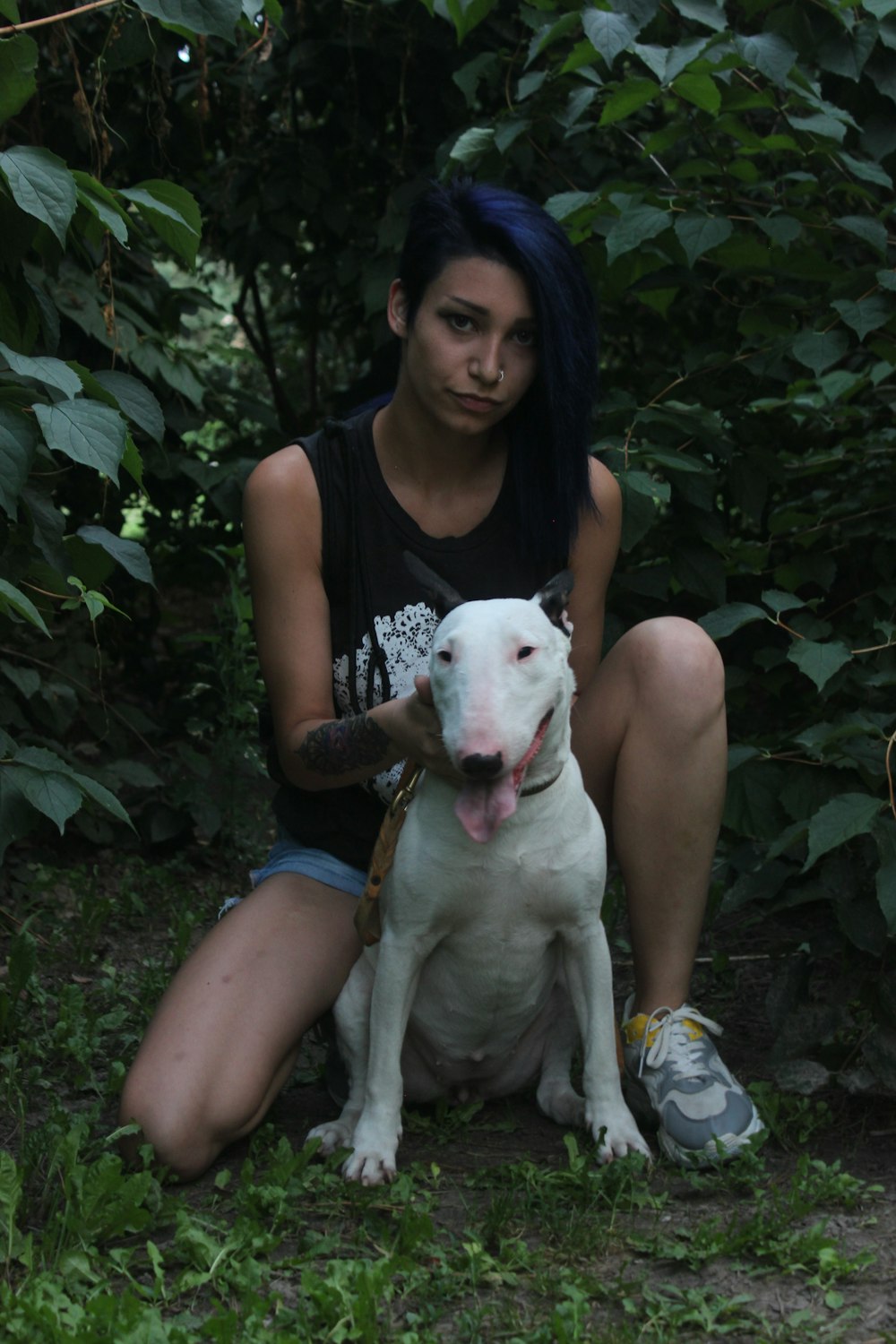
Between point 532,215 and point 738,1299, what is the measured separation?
6.12 feet

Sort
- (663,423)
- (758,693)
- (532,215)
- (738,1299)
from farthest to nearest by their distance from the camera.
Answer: (758,693), (663,423), (532,215), (738,1299)

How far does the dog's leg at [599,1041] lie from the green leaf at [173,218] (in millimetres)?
1341

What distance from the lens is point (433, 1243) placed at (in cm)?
229

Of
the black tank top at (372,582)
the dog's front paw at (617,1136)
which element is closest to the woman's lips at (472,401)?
the black tank top at (372,582)

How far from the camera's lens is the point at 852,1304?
2084mm

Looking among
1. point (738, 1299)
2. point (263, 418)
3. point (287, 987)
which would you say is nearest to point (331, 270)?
point (263, 418)

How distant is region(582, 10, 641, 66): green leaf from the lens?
2.79 meters

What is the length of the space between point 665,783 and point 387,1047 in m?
0.73

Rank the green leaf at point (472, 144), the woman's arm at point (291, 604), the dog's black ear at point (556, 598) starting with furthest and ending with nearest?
the green leaf at point (472, 144) → the woman's arm at point (291, 604) → the dog's black ear at point (556, 598)

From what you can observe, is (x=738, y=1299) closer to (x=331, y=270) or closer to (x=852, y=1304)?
(x=852, y=1304)

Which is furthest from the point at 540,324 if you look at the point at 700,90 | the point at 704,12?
the point at 704,12

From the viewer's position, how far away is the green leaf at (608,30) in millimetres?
2789

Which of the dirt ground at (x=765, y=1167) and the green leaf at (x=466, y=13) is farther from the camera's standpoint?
the green leaf at (x=466, y=13)

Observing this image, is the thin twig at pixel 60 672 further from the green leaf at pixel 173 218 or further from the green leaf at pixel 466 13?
the green leaf at pixel 466 13
